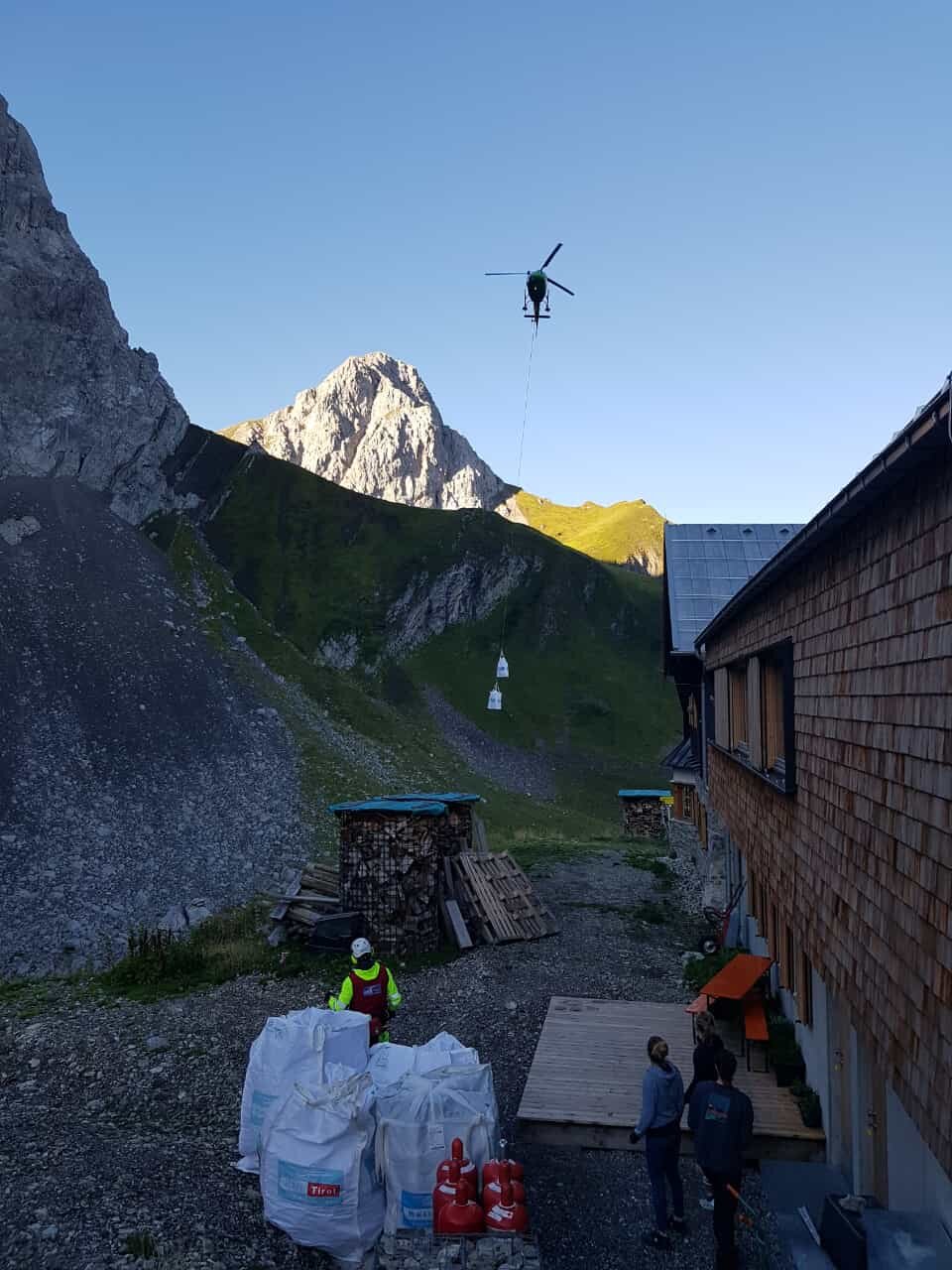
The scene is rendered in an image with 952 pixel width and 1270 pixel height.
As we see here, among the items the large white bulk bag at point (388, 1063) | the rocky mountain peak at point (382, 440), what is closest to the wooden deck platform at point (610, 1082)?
the large white bulk bag at point (388, 1063)

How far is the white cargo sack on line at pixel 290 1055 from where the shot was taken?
797 cm

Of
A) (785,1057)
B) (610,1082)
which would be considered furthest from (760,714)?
(610,1082)

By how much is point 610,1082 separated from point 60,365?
57.1 m

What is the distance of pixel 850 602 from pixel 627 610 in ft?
228

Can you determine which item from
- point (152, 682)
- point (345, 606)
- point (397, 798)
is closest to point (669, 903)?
point (397, 798)

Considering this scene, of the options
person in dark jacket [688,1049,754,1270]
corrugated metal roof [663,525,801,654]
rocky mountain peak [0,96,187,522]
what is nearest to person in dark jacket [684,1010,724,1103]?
person in dark jacket [688,1049,754,1270]

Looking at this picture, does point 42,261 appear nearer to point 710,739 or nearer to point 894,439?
point 710,739

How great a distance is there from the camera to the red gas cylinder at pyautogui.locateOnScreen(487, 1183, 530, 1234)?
20.1 feet

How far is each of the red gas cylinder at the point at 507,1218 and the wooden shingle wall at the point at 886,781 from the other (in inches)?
106

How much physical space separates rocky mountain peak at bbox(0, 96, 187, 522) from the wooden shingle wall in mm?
50868

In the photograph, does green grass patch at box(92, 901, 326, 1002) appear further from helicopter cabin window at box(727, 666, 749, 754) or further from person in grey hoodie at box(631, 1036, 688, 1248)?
person in grey hoodie at box(631, 1036, 688, 1248)

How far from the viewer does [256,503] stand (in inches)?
2758

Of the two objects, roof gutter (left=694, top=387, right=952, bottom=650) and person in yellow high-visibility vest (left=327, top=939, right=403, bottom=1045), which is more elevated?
roof gutter (left=694, top=387, right=952, bottom=650)

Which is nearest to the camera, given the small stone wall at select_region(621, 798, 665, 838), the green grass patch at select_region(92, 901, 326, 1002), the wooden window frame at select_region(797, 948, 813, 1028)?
the wooden window frame at select_region(797, 948, 813, 1028)
